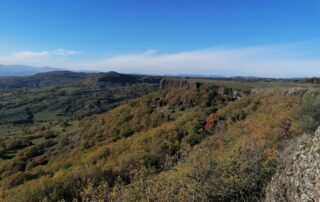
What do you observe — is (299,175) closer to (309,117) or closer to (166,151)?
(309,117)

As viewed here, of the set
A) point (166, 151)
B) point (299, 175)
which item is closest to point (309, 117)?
point (299, 175)

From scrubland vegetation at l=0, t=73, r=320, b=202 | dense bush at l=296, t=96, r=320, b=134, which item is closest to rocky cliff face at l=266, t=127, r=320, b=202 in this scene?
scrubland vegetation at l=0, t=73, r=320, b=202

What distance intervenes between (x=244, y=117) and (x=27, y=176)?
48.3 meters

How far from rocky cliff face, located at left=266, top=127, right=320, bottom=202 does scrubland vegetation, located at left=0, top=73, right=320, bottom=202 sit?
4.38 metres

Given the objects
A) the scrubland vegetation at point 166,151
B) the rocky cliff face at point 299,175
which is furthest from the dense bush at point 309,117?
the rocky cliff face at point 299,175

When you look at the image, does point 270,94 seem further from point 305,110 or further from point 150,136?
point 305,110

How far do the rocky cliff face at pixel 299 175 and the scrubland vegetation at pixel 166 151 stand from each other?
14.4 ft

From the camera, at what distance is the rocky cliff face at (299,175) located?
13.7 meters

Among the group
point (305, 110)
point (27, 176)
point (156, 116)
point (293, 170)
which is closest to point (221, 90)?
point (156, 116)

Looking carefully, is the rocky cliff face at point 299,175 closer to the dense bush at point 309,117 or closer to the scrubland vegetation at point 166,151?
the scrubland vegetation at point 166,151

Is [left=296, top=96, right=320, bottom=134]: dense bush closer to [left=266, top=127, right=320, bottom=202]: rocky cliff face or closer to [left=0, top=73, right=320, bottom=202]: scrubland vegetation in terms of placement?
[left=0, top=73, right=320, bottom=202]: scrubland vegetation

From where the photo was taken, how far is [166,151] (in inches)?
2633

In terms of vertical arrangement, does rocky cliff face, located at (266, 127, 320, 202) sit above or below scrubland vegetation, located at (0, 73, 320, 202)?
above

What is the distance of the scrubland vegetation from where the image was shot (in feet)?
74.1
